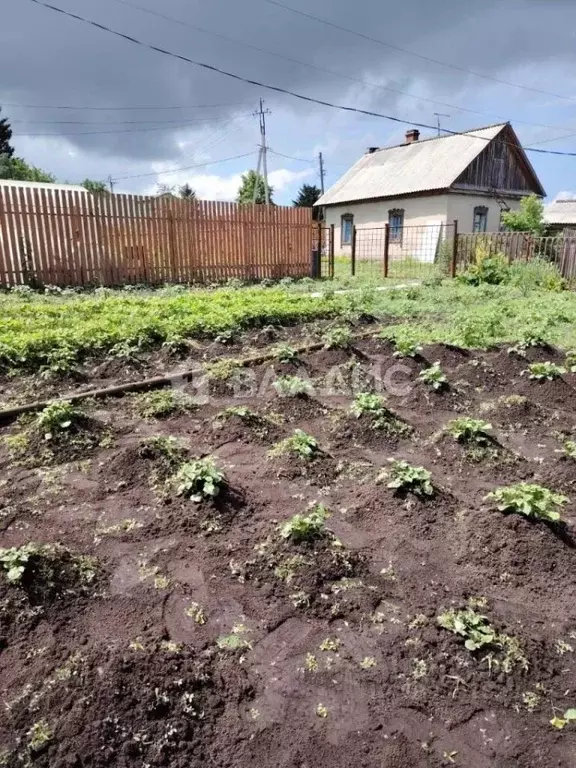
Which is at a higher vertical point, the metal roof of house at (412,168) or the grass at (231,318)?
the metal roof of house at (412,168)

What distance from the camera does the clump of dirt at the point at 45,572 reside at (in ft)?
7.57

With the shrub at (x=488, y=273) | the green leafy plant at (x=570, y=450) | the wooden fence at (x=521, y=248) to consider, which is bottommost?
the green leafy plant at (x=570, y=450)

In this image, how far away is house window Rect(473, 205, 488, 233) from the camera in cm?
2490

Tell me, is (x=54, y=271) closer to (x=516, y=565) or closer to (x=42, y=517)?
(x=42, y=517)

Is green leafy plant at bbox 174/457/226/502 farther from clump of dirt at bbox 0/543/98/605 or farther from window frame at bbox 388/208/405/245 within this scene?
window frame at bbox 388/208/405/245

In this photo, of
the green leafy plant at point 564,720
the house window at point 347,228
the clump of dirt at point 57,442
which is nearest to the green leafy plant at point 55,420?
the clump of dirt at point 57,442

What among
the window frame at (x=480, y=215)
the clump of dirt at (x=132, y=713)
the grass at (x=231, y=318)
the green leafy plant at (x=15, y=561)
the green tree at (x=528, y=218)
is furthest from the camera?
the window frame at (x=480, y=215)

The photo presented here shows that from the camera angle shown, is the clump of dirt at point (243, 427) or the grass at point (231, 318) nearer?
the clump of dirt at point (243, 427)

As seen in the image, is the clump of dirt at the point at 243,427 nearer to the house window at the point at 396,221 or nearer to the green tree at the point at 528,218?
the green tree at the point at 528,218

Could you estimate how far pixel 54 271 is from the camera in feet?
38.9

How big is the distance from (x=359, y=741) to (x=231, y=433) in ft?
8.49

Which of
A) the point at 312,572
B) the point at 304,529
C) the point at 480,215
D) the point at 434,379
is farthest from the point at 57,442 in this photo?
the point at 480,215

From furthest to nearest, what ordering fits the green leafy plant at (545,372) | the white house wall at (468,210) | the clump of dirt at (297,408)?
1. the white house wall at (468,210)
2. the green leafy plant at (545,372)
3. the clump of dirt at (297,408)

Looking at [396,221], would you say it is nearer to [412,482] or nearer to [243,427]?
[243,427]
